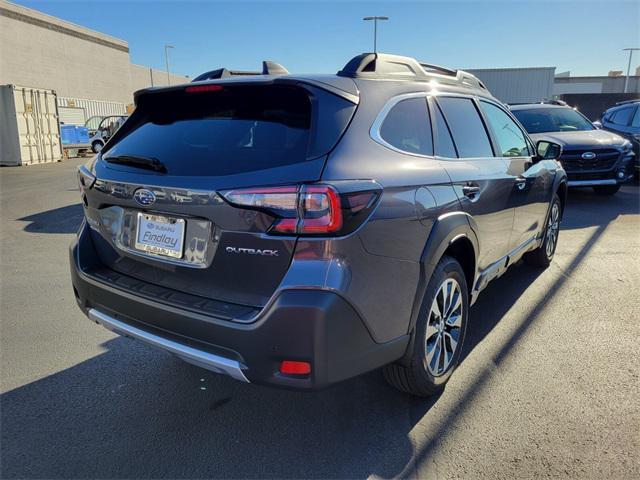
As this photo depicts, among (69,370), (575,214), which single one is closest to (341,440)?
(69,370)

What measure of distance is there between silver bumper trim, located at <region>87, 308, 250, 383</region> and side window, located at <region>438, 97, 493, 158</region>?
1985mm

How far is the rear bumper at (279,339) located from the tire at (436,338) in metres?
0.24

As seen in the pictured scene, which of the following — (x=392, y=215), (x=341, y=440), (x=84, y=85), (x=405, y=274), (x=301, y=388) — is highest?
(x=84, y=85)

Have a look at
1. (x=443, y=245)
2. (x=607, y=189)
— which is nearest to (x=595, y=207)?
(x=607, y=189)

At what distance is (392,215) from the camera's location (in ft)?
7.44

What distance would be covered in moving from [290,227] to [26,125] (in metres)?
20.0

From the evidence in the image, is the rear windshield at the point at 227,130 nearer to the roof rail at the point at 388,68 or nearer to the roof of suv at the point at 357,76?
the roof of suv at the point at 357,76

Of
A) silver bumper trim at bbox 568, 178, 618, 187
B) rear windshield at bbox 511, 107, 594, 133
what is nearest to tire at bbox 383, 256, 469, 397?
silver bumper trim at bbox 568, 178, 618, 187

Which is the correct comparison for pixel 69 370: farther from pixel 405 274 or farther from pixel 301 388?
pixel 405 274

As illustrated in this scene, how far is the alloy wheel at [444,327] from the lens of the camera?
2785 mm

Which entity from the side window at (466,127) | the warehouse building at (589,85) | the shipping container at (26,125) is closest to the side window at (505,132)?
the side window at (466,127)

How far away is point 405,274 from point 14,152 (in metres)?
19.7

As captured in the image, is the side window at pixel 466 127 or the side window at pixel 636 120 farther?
the side window at pixel 636 120

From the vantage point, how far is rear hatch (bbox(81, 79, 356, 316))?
2088mm
